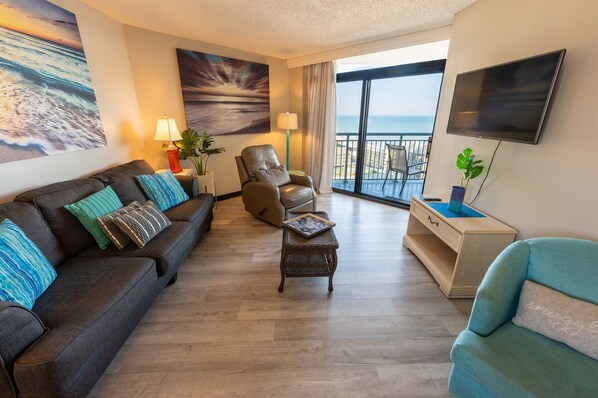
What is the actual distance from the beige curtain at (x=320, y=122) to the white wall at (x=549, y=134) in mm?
2032

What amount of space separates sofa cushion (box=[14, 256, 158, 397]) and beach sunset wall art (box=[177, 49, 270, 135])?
2.51m

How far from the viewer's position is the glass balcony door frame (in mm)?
3107

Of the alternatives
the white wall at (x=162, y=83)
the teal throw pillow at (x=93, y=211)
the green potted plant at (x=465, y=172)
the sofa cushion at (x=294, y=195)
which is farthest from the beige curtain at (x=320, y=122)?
the teal throw pillow at (x=93, y=211)

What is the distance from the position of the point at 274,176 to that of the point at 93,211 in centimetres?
196

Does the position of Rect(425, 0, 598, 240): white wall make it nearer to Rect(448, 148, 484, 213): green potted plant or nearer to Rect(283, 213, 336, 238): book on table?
Rect(448, 148, 484, 213): green potted plant

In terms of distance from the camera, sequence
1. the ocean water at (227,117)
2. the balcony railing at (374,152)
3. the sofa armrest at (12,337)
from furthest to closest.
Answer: the balcony railing at (374,152) < the ocean water at (227,117) < the sofa armrest at (12,337)

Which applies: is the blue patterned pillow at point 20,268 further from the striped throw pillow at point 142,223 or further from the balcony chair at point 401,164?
the balcony chair at point 401,164

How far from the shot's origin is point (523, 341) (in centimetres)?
109

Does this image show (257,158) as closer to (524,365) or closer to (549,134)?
(549,134)

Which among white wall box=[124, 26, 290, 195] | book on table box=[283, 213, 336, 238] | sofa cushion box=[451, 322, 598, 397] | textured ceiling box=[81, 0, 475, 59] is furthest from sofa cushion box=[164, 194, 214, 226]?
sofa cushion box=[451, 322, 598, 397]

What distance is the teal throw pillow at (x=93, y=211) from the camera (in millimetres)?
1669

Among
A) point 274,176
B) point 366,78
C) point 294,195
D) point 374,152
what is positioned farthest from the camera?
point 374,152

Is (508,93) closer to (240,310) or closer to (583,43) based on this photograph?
(583,43)

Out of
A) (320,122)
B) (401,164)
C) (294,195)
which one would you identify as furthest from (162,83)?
(401,164)
